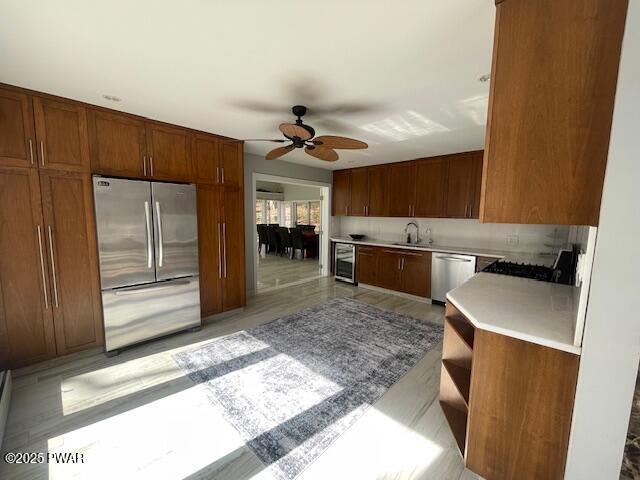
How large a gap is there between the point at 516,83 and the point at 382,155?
3199mm

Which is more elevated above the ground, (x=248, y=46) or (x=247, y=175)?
(x=248, y=46)

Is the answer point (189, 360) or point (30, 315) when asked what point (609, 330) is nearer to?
point (189, 360)

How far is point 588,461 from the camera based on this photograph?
3.41 feet

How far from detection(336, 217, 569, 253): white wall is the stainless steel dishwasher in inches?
29.9

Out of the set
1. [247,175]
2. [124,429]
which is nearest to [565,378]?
[124,429]

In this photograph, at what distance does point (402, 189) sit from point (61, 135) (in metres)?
4.45

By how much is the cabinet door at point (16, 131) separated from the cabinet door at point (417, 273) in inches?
180

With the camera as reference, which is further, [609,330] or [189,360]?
[189,360]

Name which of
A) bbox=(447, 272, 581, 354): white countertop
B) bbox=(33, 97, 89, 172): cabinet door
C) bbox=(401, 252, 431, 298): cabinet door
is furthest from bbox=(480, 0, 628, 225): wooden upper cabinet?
bbox=(33, 97, 89, 172): cabinet door

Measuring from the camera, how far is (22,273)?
2.20 metres

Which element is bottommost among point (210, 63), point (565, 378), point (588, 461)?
point (588, 461)

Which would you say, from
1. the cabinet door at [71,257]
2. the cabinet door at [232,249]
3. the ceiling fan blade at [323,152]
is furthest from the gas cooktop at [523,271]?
the cabinet door at [71,257]

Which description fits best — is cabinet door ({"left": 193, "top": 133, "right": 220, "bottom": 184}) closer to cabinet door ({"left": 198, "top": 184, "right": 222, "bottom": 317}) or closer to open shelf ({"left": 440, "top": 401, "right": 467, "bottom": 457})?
cabinet door ({"left": 198, "top": 184, "right": 222, "bottom": 317})

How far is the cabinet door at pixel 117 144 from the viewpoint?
245cm
